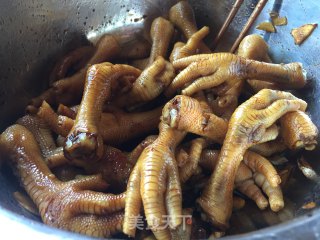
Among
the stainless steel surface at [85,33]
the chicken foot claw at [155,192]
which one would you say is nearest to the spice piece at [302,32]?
the stainless steel surface at [85,33]

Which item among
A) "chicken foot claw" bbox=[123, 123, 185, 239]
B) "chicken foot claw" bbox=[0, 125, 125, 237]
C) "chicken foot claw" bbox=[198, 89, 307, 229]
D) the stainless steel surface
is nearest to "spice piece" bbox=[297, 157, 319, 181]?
the stainless steel surface

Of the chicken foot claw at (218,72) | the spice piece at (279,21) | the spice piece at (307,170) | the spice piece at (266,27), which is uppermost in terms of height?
the spice piece at (279,21)

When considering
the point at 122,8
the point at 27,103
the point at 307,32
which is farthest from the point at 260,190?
the point at 122,8

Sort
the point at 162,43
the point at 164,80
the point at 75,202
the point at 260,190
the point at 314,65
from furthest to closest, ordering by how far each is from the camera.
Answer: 1. the point at 162,43
2. the point at 314,65
3. the point at 164,80
4. the point at 260,190
5. the point at 75,202

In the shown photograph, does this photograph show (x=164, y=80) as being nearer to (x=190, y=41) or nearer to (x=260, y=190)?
(x=190, y=41)

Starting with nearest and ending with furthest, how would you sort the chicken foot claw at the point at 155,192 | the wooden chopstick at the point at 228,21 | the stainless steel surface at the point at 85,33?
the chicken foot claw at the point at 155,192 < the stainless steel surface at the point at 85,33 < the wooden chopstick at the point at 228,21

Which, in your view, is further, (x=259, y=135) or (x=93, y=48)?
(x=93, y=48)

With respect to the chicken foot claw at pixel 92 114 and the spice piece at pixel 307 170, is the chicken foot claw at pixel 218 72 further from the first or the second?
the spice piece at pixel 307 170
